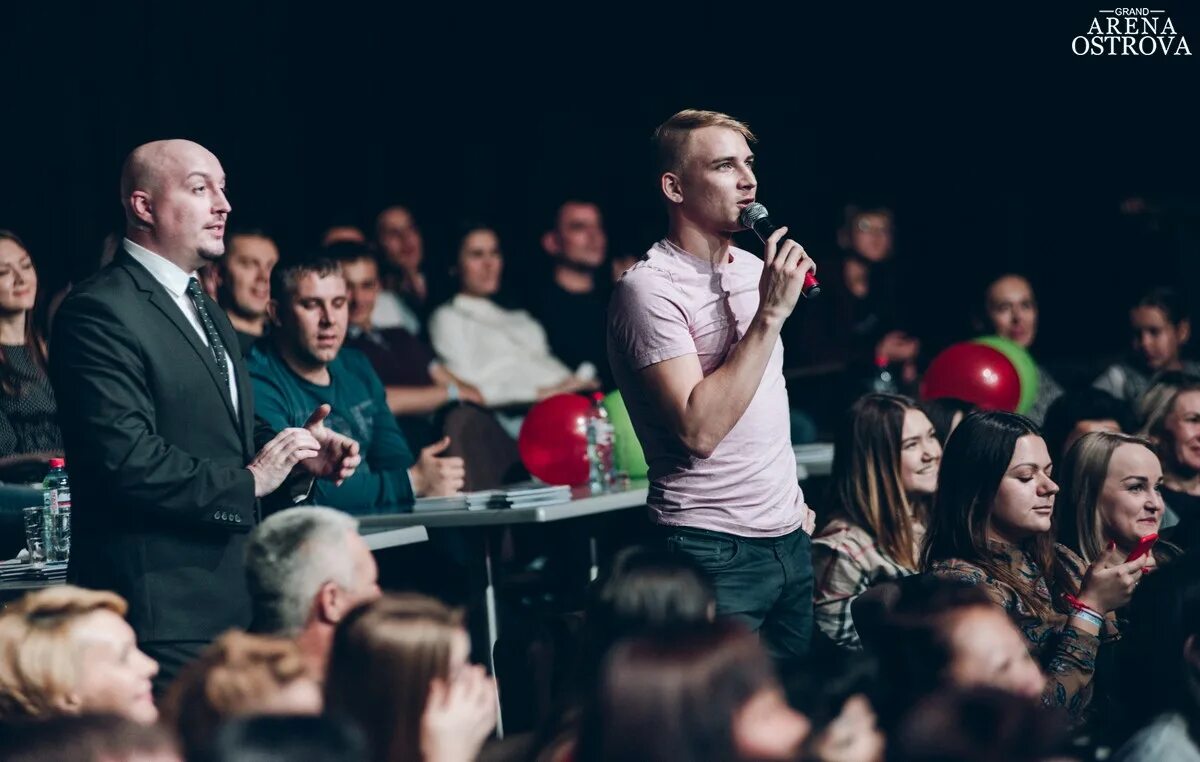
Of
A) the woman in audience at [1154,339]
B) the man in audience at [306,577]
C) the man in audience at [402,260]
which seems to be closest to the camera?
the man in audience at [306,577]

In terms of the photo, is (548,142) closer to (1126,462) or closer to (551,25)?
(551,25)

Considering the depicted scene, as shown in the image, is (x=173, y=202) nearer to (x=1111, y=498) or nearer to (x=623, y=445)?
(x=1111, y=498)

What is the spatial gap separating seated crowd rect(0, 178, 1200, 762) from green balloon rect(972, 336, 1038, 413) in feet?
1.27

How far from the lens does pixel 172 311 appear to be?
2.99m

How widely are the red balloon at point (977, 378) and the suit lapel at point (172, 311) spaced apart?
2.97 m

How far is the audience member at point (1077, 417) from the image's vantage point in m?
4.89

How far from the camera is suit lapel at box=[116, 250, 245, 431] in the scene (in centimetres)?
298

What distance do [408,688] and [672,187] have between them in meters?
1.24

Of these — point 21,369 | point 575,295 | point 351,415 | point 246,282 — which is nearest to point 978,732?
point 351,415

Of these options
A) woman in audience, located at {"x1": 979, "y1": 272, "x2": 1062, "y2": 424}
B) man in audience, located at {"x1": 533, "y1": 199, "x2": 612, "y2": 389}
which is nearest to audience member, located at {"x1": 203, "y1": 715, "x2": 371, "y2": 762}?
man in audience, located at {"x1": 533, "y1": 199, "x2": 612, "y2": 389}

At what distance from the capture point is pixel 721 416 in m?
2.92

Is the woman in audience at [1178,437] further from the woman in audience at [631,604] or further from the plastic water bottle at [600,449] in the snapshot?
the woman in audience at [631,604]

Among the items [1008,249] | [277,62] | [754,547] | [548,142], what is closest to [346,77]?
[277,62]

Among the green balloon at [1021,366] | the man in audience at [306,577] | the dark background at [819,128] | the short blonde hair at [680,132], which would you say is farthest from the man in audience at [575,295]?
the man in audience at [306,577]
